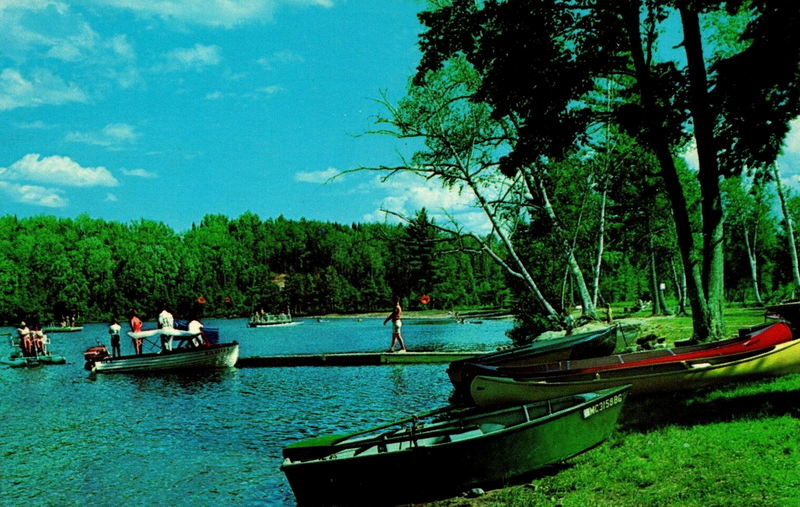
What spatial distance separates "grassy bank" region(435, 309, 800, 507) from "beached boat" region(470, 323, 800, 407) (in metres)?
0.45

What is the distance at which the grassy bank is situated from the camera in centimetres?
723

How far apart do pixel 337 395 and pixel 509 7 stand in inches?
560

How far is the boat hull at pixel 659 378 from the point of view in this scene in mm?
11797

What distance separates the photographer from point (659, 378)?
12250 millimetres

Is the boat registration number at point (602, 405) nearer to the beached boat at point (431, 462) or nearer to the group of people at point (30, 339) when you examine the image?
the beached boat at point (431, 462)

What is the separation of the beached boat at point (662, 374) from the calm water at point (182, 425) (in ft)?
16.1

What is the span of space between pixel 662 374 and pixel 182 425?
1389 centimetres

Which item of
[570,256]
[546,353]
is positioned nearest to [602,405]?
[546,353]

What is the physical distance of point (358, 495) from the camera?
9203 mm

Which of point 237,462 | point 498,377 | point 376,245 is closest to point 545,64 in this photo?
point 498,377

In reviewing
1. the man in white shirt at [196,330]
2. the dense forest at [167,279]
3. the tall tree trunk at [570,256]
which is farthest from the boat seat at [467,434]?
the dense forest at [167,279]

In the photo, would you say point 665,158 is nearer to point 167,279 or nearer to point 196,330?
point 196,330

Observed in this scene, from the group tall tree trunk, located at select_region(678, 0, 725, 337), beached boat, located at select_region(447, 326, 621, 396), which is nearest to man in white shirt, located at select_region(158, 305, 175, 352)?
beached boat, located at select_region(447, 326, 621, 396)

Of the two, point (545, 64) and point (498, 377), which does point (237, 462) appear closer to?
point (498, 377)
